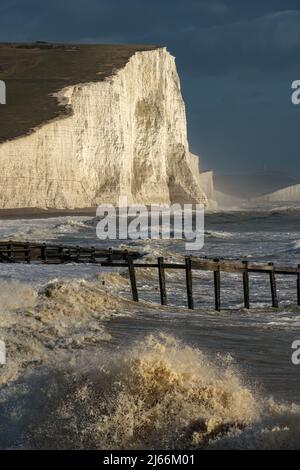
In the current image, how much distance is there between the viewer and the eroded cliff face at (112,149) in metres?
79.4

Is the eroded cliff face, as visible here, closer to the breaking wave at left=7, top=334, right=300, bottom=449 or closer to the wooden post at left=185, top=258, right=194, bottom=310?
the wooden post at left=185, top=258, right=194, bottom=310

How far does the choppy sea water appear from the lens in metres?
7.62

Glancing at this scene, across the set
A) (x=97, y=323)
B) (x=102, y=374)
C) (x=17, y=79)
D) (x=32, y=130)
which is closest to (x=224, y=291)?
(x=97, y=323)

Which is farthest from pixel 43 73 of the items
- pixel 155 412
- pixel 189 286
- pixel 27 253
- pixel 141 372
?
pixel 155 412

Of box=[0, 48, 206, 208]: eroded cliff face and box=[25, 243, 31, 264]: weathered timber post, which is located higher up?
box=[0, 48, 206, 208]: eroded cliff face

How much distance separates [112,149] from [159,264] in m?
73.9

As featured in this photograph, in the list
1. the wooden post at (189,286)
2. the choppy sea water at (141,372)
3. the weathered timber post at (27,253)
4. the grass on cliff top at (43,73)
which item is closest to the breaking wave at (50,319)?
the choppy sea water at (141,372)

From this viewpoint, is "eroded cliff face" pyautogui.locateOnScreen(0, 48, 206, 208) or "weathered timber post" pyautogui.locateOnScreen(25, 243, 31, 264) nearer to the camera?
"weathered timber post" pyautogui.locateOnScreen(25, 243, 31, 264)

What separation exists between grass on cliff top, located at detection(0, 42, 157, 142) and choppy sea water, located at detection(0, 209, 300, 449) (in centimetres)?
6243

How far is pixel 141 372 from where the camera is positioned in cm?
838

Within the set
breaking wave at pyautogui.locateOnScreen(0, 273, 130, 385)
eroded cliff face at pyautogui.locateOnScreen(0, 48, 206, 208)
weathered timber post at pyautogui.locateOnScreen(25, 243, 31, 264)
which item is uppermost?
eroded cliff face at pyautogui.locateOnScreen(0, 48, 206, 208)

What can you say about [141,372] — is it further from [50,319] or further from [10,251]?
[10,251]

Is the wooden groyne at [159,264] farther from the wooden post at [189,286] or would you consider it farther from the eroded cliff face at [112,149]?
the eroded cliff face at [112,149]

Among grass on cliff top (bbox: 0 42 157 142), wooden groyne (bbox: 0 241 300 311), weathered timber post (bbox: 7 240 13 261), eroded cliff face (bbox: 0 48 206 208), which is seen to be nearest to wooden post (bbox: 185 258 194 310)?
wooden groyne (bbox: 0 241 300 311)
